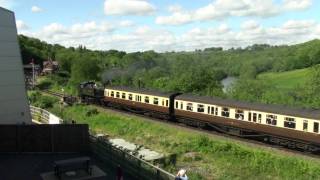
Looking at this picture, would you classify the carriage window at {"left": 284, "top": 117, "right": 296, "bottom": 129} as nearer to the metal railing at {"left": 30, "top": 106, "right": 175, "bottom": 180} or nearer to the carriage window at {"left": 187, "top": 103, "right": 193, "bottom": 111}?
the carriage window at {"left": 187, "top": 103, "right": 193, "bottom": 111}

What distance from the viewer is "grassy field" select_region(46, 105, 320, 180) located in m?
24.0

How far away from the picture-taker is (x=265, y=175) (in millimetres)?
24469

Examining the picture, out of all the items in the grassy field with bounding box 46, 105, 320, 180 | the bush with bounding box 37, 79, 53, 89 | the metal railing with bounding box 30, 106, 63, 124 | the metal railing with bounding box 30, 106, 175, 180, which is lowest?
the grassy field with bounding box 46, 105, 320, 180

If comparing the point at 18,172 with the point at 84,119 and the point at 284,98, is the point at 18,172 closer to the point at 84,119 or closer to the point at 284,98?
the point at 84,119

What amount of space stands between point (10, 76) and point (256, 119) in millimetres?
16357

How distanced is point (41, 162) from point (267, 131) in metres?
16.4

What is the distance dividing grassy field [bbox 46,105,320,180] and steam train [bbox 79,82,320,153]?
1644 millimetres

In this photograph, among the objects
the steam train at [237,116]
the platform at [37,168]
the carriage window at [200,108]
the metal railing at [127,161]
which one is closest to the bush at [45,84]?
the steam train at [237,116]

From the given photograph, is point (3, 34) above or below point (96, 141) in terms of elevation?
above

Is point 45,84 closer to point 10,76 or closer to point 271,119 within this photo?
point 10,76

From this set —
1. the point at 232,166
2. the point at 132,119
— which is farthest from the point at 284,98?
the point at 232,166

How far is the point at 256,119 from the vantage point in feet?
95.4

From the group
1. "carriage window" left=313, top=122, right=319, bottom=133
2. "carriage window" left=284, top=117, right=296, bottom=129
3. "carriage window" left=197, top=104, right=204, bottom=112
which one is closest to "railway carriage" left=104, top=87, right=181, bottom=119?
"carriage window" left=197, top=104, right=204, bottom=112

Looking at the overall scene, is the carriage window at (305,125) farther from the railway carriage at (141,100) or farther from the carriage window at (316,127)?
the railway carriage at (141,100)
